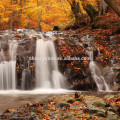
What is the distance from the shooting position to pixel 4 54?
9.12m

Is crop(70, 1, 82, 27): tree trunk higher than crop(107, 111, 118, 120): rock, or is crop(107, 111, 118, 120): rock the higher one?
crop(70, 1, 82, 27): tree trunk

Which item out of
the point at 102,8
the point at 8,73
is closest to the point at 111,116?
the point at 8,73

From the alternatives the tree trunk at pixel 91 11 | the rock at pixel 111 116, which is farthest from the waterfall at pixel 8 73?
the tree trunk at pixel 91 11

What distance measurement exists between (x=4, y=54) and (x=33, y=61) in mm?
1613

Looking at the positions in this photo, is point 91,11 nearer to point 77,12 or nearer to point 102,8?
point 102,8

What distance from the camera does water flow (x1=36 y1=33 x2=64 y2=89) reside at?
8664 millimetres

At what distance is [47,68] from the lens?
9148 millimetres

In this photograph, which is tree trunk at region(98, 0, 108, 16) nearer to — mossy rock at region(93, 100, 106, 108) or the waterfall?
the waterfall

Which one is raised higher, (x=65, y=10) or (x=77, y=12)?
(x=65, y=10)

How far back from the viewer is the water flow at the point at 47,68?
8664 millimetres

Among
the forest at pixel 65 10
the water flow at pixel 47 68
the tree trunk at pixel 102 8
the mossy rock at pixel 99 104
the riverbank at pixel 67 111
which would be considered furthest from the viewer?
the tree trunk at pixel 102 8

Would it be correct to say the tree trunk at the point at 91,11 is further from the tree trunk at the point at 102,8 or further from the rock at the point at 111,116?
the rock at the point at 111,116

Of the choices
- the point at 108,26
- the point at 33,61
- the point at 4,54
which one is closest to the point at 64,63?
the point at 33,61

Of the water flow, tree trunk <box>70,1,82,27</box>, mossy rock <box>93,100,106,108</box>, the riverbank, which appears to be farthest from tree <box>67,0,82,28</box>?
mossy rock <box>93,100,106,108</box>
